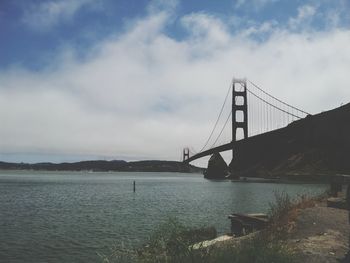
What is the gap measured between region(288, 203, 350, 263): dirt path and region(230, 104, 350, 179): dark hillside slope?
9110 cm

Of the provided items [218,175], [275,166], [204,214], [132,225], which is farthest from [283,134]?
[132,225]

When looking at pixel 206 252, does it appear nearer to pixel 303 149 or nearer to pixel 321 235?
A: pixel 321 235

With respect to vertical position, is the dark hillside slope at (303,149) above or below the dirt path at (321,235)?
above

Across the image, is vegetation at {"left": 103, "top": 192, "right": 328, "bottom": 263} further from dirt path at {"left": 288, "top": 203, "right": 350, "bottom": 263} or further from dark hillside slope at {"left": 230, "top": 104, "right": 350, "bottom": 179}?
dark hillside slope at {"left": 230, "top": 104, "right": 350, "bottom": 179}

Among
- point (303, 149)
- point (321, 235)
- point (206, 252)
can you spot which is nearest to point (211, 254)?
point (206, 252)

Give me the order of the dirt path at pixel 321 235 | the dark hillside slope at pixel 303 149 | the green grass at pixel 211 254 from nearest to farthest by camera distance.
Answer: the green grass at pixel 211 254
the dirt path at pixel 321 235
the dark hillside slope at pixel 303 149

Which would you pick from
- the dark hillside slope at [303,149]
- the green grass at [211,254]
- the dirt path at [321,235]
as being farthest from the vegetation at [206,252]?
the dark hillside slope at [303,149]

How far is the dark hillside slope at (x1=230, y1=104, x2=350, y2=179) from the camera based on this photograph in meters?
111

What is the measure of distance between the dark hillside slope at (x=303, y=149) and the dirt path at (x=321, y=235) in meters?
91.1

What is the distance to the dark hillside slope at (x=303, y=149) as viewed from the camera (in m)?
111

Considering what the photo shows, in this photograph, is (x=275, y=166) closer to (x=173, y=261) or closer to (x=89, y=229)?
(x=89, y=229)

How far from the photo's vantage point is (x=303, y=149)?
4734 inches

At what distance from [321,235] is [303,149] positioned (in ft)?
370

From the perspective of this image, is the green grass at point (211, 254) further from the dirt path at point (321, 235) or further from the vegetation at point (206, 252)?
the dirt path at point (321, 235)
